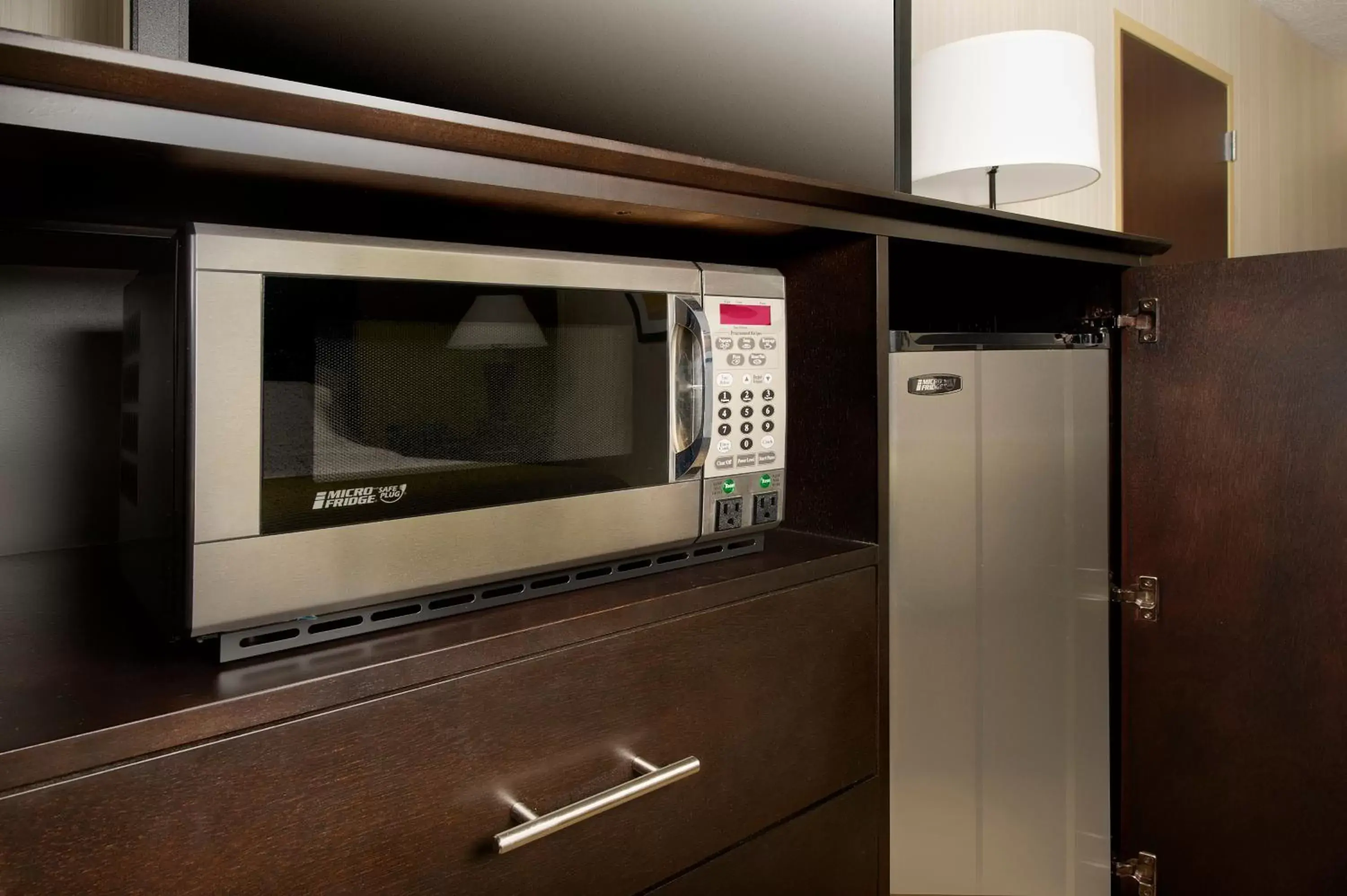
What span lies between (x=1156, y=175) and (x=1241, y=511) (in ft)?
7.00

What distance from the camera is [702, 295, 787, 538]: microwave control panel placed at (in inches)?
34.1

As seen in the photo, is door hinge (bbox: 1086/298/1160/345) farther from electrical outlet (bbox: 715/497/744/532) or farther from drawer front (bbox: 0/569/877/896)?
electrical outlet (bbox: 715/497/744/532)

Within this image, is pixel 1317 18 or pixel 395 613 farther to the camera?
pixel 1317 18

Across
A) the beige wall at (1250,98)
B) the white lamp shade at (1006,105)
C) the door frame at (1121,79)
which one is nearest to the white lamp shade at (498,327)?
the white lamp shade at (1006,105)

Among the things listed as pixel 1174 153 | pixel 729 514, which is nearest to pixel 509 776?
pixel 729 514

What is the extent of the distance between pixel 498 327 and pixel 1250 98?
13.5 ft

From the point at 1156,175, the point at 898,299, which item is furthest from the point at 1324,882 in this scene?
the point at 1156,175

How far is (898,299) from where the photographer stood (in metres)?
1.54

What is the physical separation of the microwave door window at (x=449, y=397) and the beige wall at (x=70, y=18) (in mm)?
478

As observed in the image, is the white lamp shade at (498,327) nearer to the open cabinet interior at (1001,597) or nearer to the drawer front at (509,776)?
the drawer front at (509,776)

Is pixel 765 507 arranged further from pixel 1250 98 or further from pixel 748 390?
Answer: pixel 1250 98

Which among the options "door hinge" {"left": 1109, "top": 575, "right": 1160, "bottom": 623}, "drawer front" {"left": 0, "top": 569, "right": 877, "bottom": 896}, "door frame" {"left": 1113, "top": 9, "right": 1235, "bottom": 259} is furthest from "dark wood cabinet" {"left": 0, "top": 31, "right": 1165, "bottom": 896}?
"door frame" {"left": 1113, "top": 9, "right": 1235, "bottom": 259}

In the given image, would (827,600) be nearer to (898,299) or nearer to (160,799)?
(160,799)

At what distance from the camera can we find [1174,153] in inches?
119
